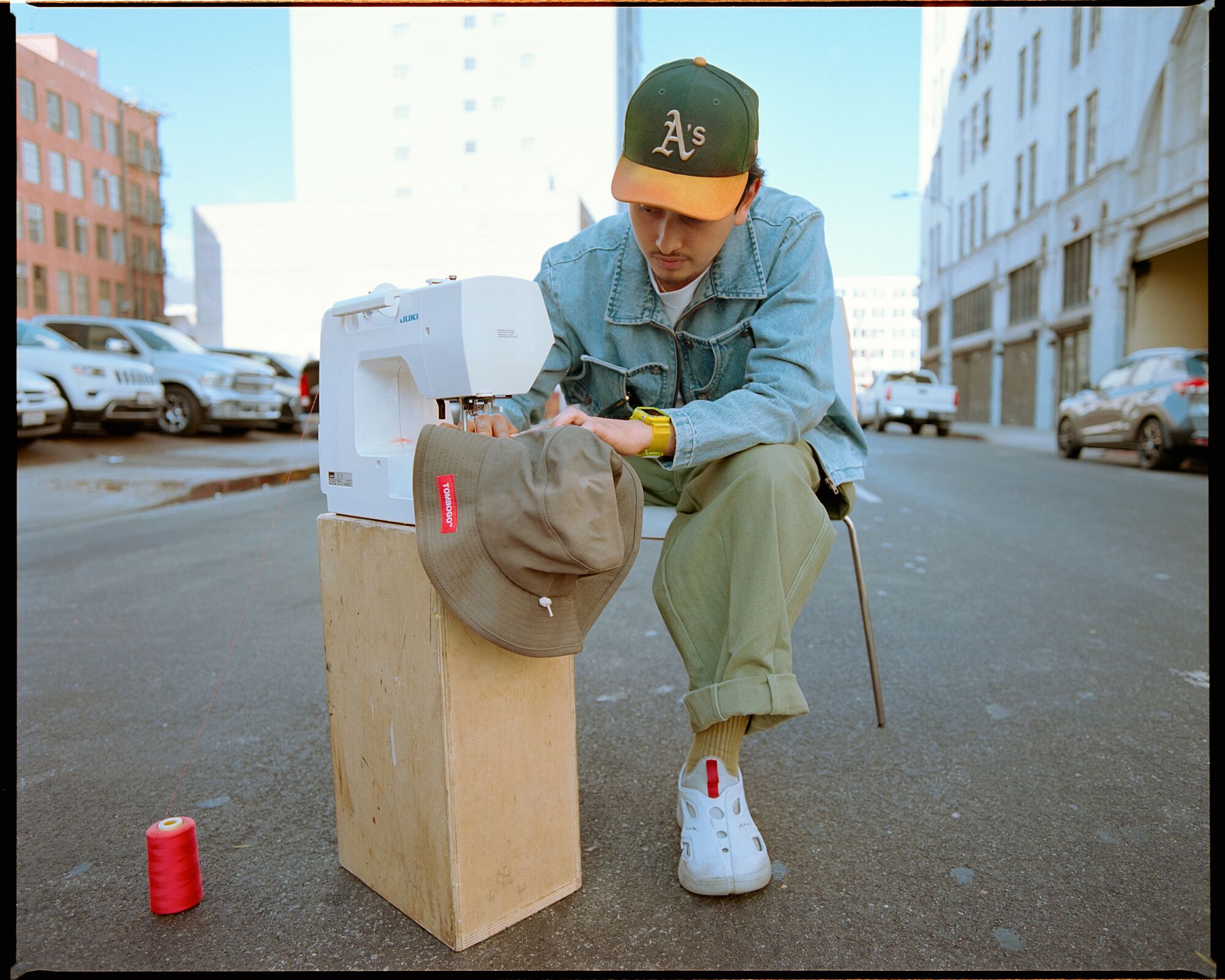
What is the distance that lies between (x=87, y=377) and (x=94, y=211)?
3237cm

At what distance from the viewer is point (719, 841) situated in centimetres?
154

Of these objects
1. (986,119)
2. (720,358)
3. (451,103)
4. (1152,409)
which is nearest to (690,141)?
(720,358)

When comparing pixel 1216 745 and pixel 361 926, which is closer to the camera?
pixel 1216 745

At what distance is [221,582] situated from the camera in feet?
14.2

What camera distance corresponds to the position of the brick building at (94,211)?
111ft

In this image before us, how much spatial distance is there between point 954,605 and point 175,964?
3128 mm

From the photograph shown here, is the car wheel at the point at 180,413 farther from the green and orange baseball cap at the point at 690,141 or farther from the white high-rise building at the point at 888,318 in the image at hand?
the white high-rise building at the point at 888,318

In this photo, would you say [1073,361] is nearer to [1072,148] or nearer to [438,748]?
[1072,148]

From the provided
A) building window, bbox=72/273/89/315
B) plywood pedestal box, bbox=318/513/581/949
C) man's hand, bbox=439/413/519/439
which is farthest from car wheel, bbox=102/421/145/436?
building window, bbox=72/273/89/315

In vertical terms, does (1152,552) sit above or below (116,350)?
below

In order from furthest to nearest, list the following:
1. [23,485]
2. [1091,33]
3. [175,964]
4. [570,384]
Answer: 1. [1091,33]
2. [23,485]
3. [570,384]
4. [175,964]

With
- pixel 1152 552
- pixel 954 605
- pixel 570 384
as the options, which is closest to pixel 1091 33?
pixel 1152 552

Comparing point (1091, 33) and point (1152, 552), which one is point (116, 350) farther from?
point (1091, 33)

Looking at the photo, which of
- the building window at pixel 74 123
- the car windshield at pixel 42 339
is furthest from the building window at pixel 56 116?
the car windshield at pixel 42 339
